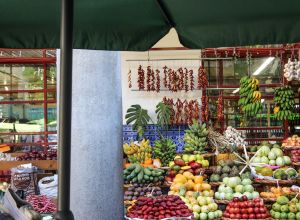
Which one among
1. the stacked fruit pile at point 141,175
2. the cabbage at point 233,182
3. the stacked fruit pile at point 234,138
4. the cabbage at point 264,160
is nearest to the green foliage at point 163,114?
the stacked fruit pile at point 234,138

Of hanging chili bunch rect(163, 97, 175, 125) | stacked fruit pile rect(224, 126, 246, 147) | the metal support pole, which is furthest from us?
hanging chili bunch rect(163, 97, 175, 125)

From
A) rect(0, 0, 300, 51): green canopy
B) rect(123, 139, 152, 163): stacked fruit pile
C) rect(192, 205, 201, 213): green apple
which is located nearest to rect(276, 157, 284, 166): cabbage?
rect(192, 205, 201, 213): green apple

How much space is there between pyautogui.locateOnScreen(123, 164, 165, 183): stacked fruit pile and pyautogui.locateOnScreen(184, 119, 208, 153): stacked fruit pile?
1396 millimetres

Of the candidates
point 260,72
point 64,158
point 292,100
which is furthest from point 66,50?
point 260,72

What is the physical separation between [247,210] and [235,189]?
40.6 inches

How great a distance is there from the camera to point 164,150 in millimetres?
9430

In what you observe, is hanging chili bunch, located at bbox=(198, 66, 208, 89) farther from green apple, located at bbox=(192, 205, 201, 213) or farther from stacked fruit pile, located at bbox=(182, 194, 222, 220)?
green apple, located at bbox=(192, 205, 201, 213)

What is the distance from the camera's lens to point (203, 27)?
3174mm

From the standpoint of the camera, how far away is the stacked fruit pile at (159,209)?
16.9 ft

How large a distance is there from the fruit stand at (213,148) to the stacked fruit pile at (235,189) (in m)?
0.01

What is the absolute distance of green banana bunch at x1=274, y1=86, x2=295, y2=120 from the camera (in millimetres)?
9984

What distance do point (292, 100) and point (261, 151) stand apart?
2.47 meters

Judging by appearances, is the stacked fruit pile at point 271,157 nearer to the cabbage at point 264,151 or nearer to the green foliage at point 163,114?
the cabbage at point 264,151

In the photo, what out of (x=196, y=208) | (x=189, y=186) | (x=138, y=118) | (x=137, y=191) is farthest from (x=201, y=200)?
(x=138, y=118)
